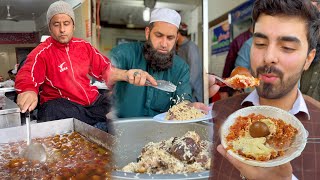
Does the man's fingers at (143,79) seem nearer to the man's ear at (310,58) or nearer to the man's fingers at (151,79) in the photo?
the man's fingers at (151,79)

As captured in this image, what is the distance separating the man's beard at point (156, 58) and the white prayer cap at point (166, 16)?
2.8 inches

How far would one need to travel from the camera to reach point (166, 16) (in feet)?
3.20

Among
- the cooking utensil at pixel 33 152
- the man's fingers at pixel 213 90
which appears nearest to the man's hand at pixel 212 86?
the man's fingers at pixel 213 90

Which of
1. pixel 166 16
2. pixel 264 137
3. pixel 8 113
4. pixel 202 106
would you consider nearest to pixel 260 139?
pixel 264 137

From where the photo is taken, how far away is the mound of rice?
1020 millimetres

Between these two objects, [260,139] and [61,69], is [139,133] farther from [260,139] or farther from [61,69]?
[260,139]

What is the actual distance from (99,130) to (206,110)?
40 cm

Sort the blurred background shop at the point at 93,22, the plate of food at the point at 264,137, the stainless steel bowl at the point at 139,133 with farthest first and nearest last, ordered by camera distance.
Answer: the stainless steel bowl at the point at 139,133 → the blurred background shop at the point at 93,22 → the plate of food at the point at 264,137

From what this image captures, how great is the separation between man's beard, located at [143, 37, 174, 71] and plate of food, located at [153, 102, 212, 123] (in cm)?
13

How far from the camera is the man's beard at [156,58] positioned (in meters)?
0.98

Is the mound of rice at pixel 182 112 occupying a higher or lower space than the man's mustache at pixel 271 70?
lower

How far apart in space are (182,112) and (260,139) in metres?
0.31

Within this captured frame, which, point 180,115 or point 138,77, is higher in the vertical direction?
point 138,77

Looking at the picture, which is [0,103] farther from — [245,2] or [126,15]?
[245,2]
